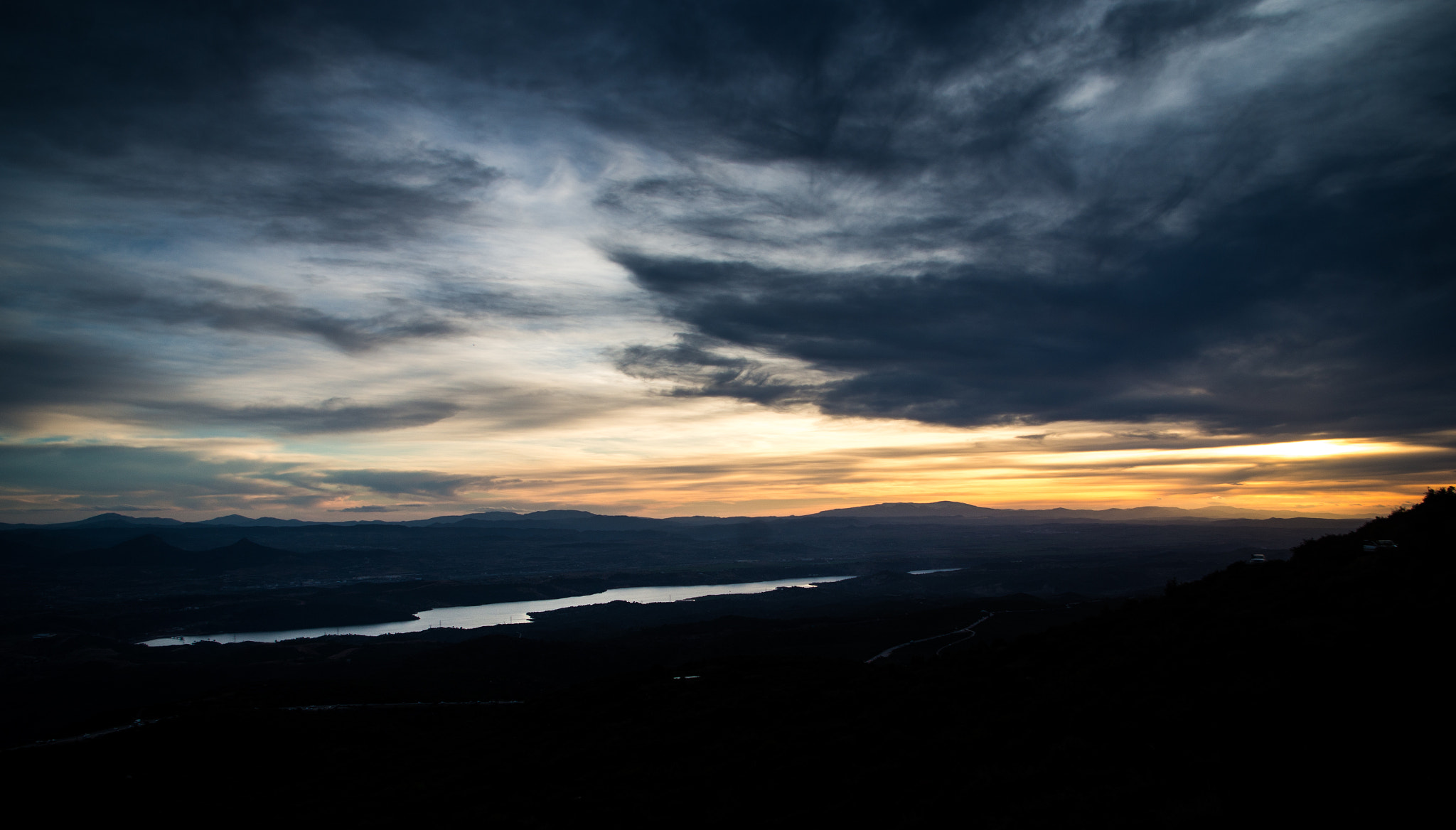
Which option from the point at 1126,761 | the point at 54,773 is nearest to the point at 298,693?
the point at 54,773

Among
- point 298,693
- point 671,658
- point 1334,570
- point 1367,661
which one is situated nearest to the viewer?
point 1367,661

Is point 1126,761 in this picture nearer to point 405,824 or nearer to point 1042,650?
point 1042,650

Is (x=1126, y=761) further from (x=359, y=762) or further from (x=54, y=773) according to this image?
(x=54, y=773)

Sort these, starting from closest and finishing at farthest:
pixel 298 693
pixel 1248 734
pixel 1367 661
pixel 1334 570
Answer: pixel 1248 734
pixel 1367 661
pixel 1334 570
pixel 298 693

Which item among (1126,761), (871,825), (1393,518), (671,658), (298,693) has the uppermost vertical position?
(1393,518)

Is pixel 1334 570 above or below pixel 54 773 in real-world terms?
above

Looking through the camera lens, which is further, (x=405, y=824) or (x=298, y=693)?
(x=298, y=693)
